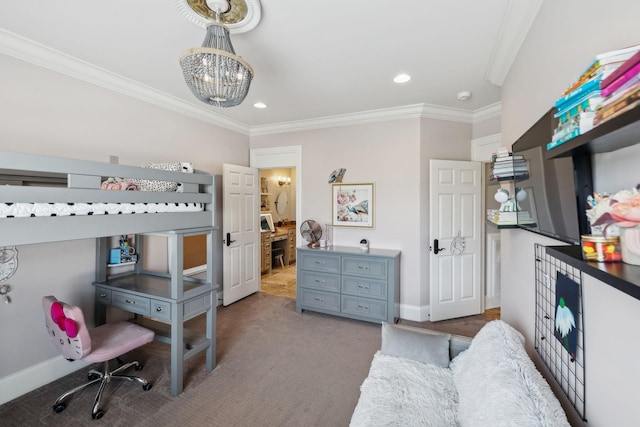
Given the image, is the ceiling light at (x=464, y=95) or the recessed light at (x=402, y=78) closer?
the recessed light at (x=402, y=78)

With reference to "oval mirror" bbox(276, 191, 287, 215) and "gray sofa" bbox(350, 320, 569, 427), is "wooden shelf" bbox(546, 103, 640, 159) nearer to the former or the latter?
"gray sofa" bbox(350, 320, 569, 427)

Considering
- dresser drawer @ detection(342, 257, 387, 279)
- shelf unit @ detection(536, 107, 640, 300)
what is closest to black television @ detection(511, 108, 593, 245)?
shelf unit @ detection(536, 107, 640, 300)

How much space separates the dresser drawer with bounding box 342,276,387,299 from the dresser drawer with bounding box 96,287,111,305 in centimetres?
240

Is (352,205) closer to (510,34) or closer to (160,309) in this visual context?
(510,34)

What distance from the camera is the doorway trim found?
4.21 meters

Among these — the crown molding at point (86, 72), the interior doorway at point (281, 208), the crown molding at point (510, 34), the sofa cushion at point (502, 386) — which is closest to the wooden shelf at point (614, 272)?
the sofa cushion at point (502, 386)

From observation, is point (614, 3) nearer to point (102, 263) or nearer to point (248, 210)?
point (102, 263)

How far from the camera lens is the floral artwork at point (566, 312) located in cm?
109

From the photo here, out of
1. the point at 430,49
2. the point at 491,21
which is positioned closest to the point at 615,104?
the point at 491,21

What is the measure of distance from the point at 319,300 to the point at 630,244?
10.8ft

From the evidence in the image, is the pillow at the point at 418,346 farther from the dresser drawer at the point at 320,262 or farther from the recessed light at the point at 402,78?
the recessed light at the point at 402,78

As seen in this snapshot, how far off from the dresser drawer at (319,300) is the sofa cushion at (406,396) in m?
1.67

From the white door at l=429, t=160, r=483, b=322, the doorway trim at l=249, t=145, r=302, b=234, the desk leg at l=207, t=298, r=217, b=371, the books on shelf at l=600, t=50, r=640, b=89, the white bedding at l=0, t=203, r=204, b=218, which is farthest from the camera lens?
the doorway trim at l=249, t=145, r=302, b=234

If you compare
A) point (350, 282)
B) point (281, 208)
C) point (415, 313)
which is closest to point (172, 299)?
point (350, 282)
